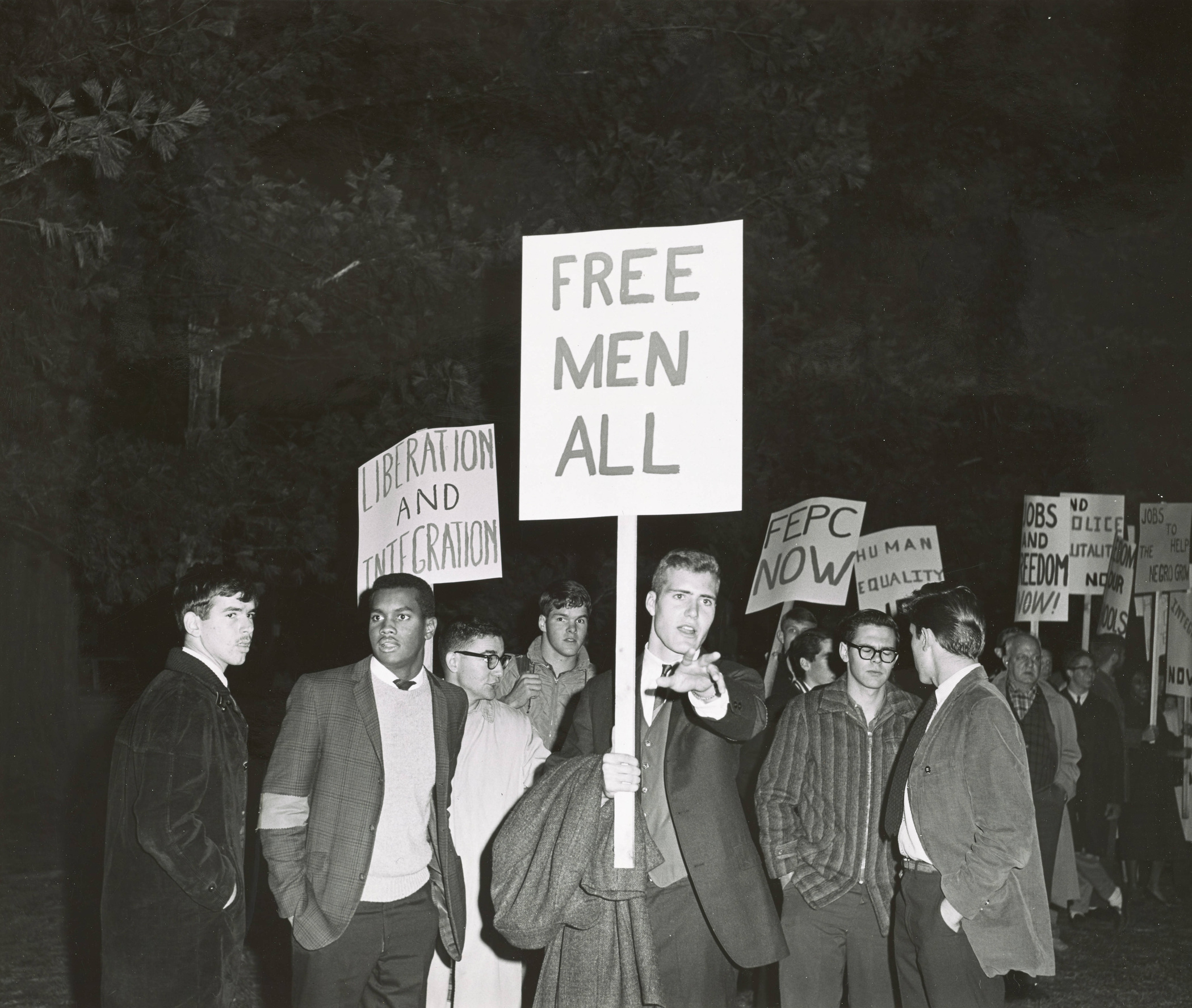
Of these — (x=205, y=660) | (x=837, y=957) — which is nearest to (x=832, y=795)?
(x=837, y=957)

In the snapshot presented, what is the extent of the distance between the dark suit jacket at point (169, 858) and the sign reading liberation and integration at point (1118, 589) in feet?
28.5

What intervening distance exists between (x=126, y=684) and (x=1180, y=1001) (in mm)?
11453

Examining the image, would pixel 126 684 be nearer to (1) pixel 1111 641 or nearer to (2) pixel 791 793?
(1) pixel 1111 641

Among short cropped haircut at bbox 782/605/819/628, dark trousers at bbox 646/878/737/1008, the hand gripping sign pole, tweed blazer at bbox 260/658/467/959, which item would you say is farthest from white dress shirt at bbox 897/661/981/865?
short cropped haircut at bbox 782/605/819/628

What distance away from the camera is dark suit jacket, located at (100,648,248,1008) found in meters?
4.46

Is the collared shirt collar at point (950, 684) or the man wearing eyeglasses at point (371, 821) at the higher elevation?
the collared shirt collar at point (950, 684)

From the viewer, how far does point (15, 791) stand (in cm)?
1498

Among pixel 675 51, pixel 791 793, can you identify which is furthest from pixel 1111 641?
pixel 675 51

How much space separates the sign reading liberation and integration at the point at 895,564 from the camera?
11.4 metres

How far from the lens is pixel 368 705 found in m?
4.96

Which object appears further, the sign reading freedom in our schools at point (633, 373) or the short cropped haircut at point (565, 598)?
the short cropped haircut at point (565, 598)

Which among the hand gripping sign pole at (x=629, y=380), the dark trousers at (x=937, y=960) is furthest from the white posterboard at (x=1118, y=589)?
the hand gripping sign pole at (x=629, y=380)

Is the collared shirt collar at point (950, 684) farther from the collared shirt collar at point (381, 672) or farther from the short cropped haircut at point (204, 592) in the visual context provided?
the short cropped haircut at point (204, 592)

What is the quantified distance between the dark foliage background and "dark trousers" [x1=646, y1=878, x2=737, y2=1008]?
7019 mm
